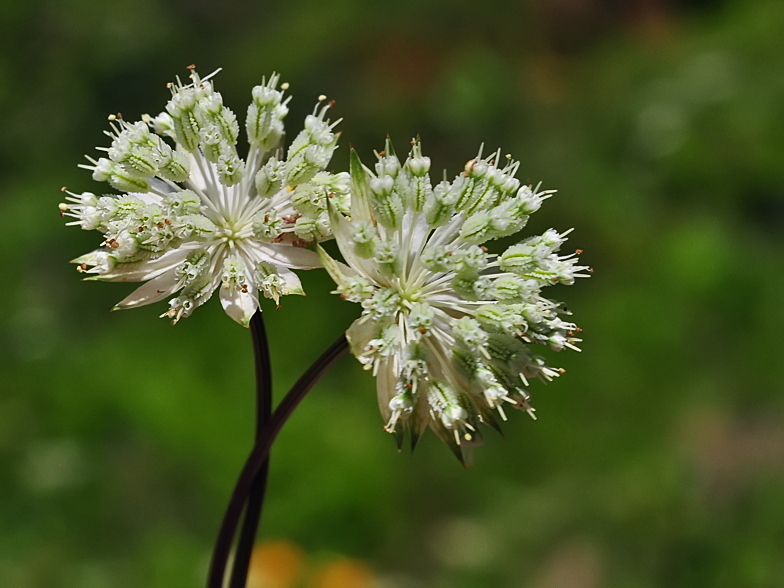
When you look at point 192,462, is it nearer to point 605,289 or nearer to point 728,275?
A: point 605,289

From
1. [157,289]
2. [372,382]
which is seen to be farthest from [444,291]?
[372,382]

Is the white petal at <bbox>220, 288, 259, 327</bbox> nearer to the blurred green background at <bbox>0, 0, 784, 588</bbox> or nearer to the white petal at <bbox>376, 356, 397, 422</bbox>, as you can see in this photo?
the white petal at <bbox>376, 356, 397, 422</bbox>

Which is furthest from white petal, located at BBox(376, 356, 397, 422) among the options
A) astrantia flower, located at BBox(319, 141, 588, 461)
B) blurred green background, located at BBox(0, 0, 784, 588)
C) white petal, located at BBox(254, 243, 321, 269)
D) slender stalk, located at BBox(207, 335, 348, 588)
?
blurred green background, located at BBox(0, 0, 784, 588)

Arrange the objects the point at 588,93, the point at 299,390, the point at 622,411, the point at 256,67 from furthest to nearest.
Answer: the point at 588,93
the point at 256,67
the point at 622,411
the point at 299,390

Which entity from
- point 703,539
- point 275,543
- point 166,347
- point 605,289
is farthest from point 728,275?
point 166,347

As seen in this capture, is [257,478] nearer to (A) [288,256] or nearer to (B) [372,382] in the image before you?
(A) [288,256]
